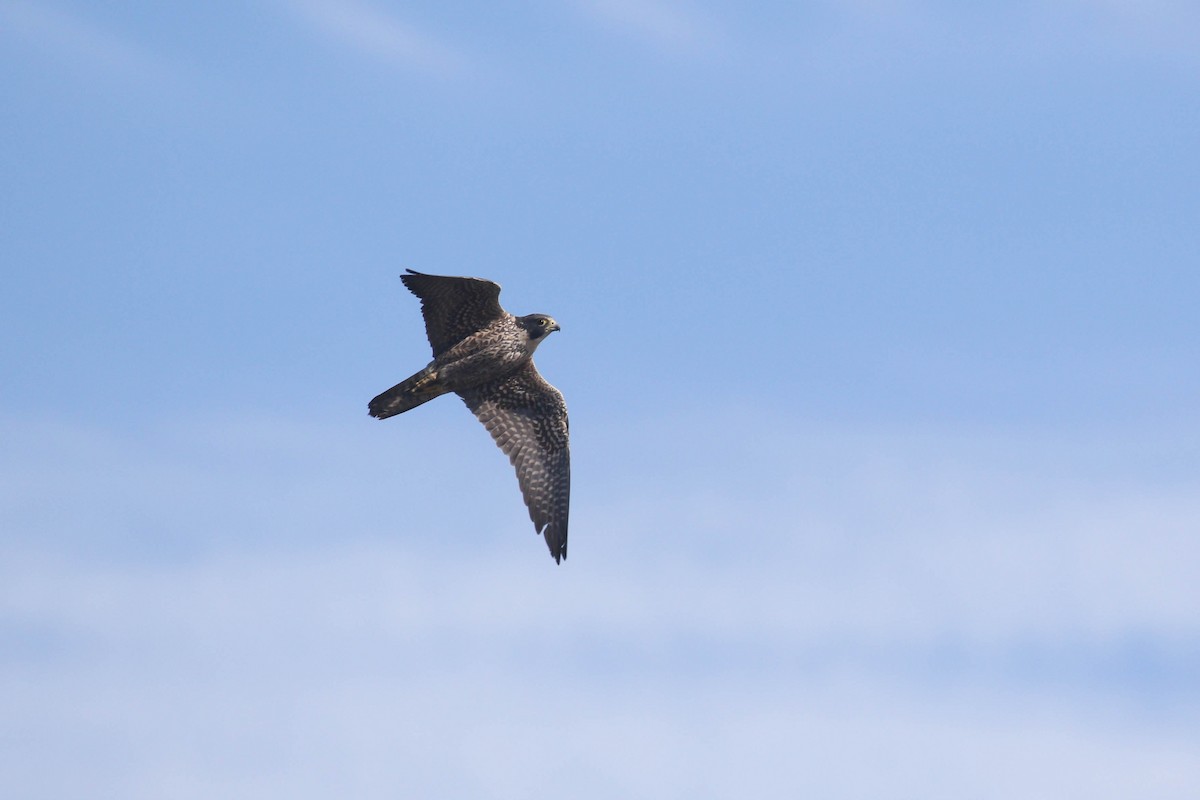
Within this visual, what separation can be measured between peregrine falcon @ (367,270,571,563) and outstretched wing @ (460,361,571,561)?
18 mm

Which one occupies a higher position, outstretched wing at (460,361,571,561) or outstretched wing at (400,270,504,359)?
outstretched wing at (400,270,504,359)

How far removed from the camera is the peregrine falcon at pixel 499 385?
26.6 metres

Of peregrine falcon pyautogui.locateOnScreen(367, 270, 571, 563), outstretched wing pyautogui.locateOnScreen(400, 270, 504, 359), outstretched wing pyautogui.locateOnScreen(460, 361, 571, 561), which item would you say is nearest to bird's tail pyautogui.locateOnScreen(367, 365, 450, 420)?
peregrine falcon pyautogui.locateOnScreen(367, 270, 571, 563)

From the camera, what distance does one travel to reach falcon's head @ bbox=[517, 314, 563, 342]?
27.3 m

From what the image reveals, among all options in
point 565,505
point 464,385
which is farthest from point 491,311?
point 565,505

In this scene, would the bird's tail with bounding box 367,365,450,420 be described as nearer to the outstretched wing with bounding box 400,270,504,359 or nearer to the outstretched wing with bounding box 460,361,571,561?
the outstretched wing with bounding box 400,270,504,359

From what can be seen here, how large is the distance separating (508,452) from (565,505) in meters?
1.42

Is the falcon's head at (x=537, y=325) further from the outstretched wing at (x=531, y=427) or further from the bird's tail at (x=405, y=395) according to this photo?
the bird's tail at (x=405, y=395)

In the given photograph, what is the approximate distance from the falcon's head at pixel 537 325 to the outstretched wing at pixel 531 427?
2.39 ft

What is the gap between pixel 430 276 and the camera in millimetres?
25891

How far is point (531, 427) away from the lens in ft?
92.0

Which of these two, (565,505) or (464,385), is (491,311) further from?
(565,505)

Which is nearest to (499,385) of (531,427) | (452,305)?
(531,427)

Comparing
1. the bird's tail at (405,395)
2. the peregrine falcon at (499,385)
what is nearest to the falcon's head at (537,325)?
the peregrine falcon at (499,385)
